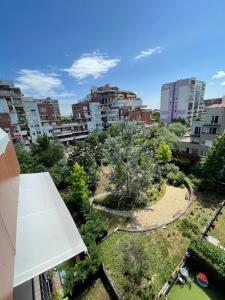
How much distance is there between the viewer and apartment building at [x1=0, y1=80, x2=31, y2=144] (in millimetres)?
31461

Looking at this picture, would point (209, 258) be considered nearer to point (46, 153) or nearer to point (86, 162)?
point (86, 162)

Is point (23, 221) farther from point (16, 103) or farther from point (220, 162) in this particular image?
point (16, 103)

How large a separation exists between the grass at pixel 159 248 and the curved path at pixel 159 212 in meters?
0.83

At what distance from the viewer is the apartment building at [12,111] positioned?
31461 mm

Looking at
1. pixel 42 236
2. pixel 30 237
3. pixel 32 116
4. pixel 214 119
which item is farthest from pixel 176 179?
pixel 32 116

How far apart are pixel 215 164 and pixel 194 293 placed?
495 inches

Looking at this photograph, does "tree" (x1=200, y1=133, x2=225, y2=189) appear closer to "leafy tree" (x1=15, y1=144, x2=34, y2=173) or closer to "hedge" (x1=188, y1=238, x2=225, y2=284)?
"hedge" (x1=188, y1=238, x2=225, y2=284)

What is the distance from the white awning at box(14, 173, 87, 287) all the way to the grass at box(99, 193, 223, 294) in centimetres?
567

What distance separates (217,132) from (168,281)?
19272 mm

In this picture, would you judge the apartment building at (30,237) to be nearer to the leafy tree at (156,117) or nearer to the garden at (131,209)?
the garden at (131,209)

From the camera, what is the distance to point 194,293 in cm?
864

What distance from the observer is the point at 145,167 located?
50.6 feet

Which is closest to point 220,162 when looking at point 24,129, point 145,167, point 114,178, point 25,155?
point 145,167

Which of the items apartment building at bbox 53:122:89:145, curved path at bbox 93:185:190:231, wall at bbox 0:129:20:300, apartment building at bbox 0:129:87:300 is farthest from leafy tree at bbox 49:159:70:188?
apartment building at bbox 53:122:89:145
